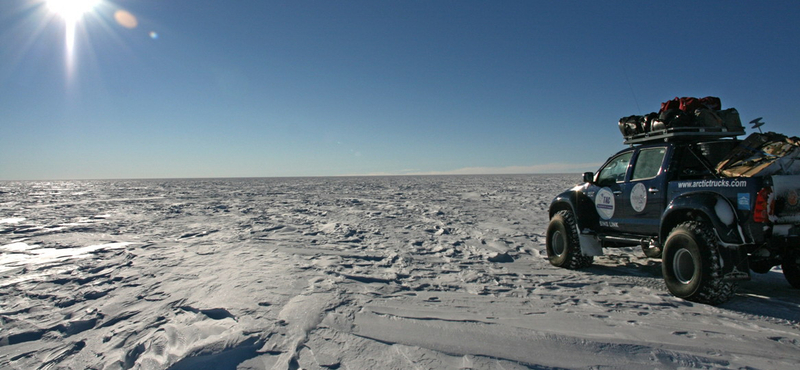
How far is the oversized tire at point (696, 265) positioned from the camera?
395 centimetres

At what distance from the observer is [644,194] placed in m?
5.01

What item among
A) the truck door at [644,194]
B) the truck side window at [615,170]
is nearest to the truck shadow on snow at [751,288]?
the truck door at [644,194]

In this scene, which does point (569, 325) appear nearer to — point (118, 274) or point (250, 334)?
point (250, 334)

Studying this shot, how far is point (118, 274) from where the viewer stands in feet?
18.7

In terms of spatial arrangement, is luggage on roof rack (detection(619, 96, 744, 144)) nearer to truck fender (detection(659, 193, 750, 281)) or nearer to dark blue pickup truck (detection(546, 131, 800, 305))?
dark blue pickup truck (detection(546, 131, 800, 305))

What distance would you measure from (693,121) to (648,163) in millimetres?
A: 693

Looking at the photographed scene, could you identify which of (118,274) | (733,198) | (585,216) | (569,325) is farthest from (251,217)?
(733,198)

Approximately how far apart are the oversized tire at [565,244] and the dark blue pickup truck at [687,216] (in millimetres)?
14

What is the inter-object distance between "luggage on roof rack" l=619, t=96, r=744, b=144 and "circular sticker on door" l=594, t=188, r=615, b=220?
89cm

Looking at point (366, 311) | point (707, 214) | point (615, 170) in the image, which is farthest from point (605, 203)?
point (366, 311)

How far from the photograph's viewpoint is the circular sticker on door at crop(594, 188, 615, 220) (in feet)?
18.3

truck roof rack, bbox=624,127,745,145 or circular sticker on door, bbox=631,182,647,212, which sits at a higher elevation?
truck roof rack, bbox=624,127,745,145

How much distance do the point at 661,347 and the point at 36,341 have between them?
5230mm

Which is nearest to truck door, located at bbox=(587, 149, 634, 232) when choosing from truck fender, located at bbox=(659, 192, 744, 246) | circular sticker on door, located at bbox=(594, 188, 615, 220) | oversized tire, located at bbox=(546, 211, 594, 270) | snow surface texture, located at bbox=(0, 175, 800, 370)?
circular sticker on door, located at bbox=(594, 188, 615, 220)
